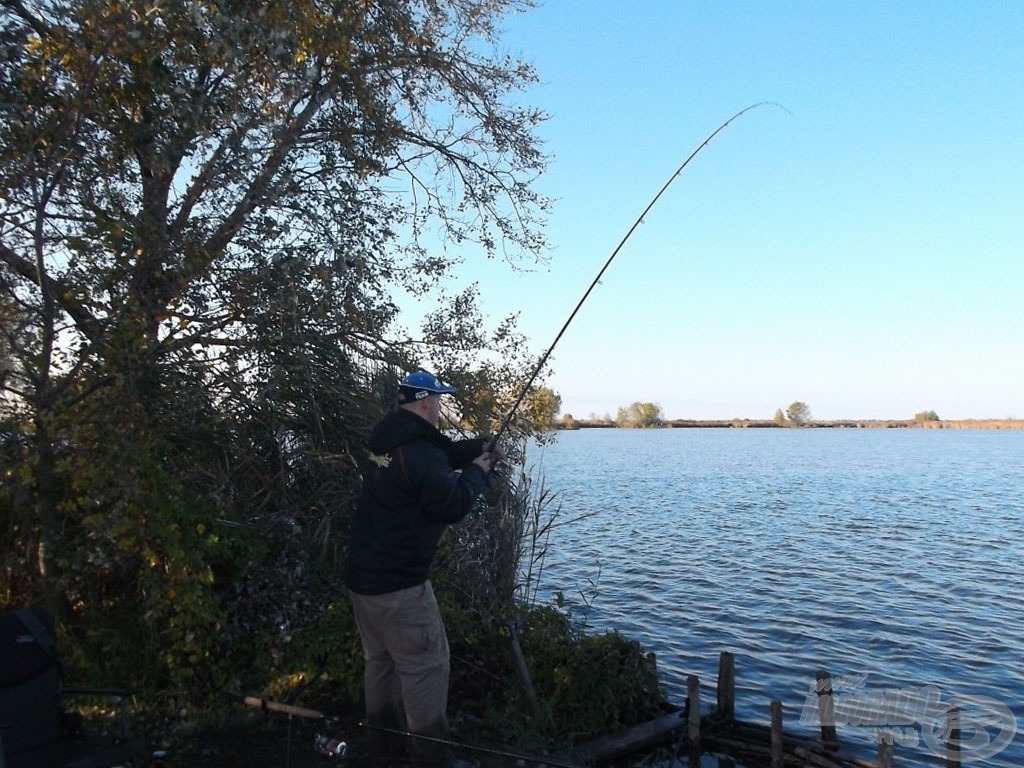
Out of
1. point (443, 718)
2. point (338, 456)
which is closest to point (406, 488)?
point (443, 718)

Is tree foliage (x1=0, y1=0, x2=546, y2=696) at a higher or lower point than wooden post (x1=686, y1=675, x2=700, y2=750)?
higher

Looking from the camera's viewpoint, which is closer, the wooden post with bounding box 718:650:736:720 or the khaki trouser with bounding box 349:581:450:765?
the khaki trouser with bounding box 349:581:450:765

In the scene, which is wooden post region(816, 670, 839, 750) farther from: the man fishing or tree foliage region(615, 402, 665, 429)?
tree foliage region(615, 402, 665, 429)

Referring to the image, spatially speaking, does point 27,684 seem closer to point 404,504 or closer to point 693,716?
point 404,504

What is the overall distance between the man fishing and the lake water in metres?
3.64

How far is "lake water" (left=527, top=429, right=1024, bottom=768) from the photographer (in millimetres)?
9219

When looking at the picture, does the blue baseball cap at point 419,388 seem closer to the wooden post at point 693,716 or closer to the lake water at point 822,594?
the lake water at point 822,594

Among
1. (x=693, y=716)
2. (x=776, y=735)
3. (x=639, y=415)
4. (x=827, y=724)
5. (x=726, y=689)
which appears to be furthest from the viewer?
(x=639, y=415)

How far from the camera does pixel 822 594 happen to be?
13539 mm

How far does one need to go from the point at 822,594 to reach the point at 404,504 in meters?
11.0

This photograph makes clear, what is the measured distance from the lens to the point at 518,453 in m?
7.77

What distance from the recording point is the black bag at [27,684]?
172 inches

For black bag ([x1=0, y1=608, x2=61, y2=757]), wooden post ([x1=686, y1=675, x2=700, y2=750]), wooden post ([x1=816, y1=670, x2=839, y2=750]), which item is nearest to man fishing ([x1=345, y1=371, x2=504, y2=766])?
black bag ([x1=0, y1=608, x2=61, y2=757])

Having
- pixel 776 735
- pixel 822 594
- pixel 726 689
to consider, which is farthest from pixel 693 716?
pixel 822 594
